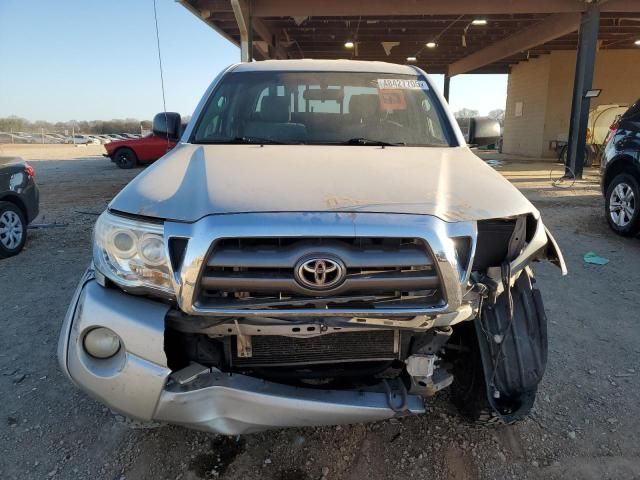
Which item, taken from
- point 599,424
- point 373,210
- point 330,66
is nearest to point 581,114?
point 330,66

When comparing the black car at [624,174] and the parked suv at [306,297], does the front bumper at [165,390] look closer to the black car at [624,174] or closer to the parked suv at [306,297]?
the parked suv at [306,297]

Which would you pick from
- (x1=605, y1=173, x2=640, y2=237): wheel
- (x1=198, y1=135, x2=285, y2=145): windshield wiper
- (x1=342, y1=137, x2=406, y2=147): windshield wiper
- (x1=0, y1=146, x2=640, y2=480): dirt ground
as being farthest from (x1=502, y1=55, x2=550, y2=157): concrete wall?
(x1=198, y1=135, x2=285, y2=145): windshield wiper

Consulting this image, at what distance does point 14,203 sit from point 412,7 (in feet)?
32.0

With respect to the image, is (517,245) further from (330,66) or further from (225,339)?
(330,66)

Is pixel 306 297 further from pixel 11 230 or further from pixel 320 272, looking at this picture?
Result: pixel 11 230

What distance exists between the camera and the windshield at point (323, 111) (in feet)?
10.4

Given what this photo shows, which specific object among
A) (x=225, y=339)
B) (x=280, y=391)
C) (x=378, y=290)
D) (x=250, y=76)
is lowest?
(x=280, y=391)

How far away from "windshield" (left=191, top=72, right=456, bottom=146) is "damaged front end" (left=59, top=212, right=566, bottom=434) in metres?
1.29

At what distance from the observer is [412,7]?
11.8 metres

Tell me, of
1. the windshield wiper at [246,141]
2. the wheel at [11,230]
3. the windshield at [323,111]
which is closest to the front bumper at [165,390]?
the windshield wiper at [246,141]

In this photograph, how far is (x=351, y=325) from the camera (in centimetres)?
191

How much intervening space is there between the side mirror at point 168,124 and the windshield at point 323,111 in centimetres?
50

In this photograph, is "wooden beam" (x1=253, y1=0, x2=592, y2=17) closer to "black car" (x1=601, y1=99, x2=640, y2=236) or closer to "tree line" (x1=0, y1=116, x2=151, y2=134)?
"black car" (x1=601, y1=99, x2=640, y2=236)

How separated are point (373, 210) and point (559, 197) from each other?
883 cm
